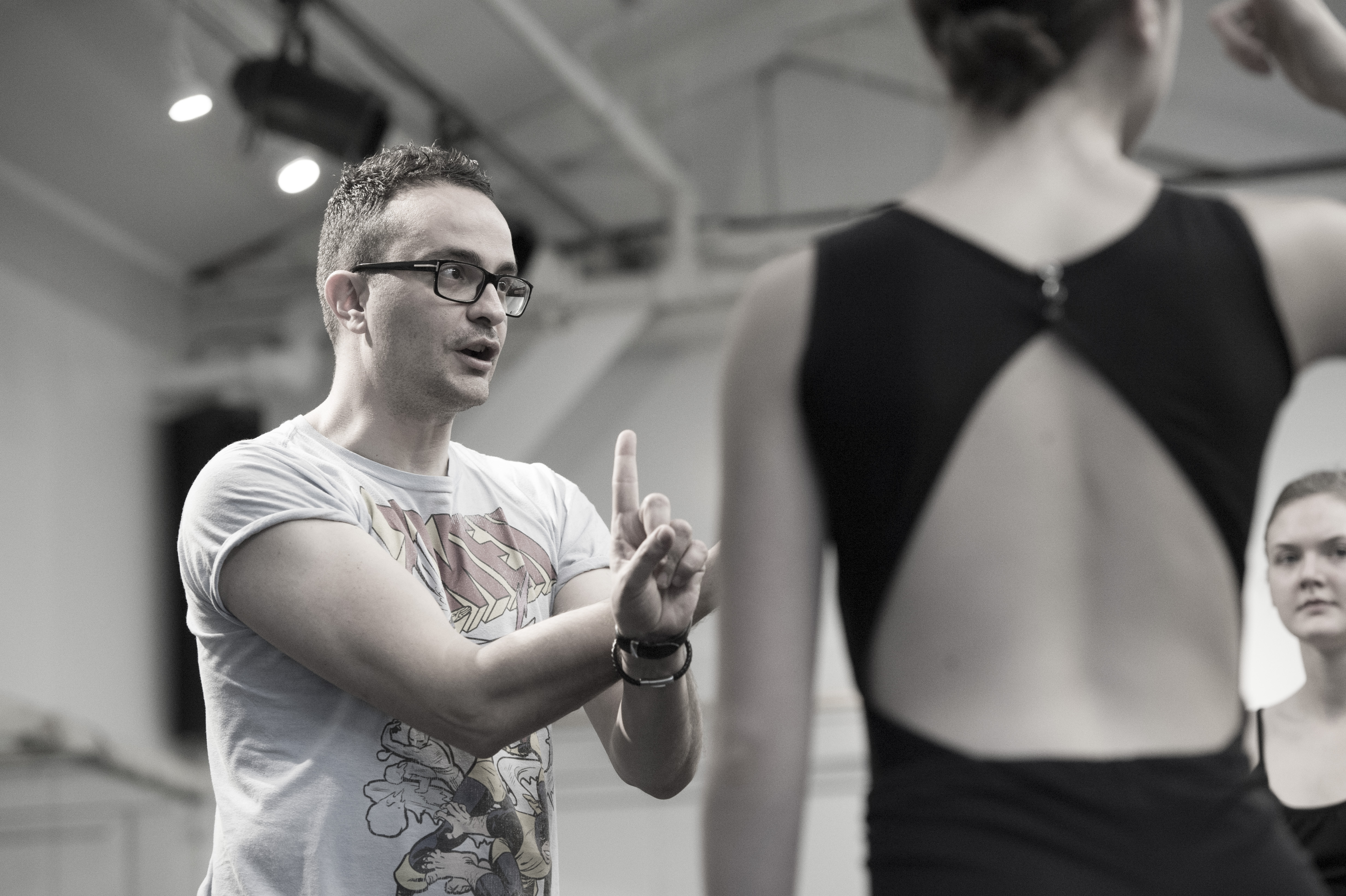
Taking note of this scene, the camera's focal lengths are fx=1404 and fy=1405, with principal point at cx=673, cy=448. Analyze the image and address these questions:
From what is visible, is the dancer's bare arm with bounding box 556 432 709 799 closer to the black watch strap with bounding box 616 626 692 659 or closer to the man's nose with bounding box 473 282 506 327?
the black watch strap with bounding box 616 626 692 659

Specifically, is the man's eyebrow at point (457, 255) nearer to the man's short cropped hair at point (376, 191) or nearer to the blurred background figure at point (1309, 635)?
the man's short cropped hair at point (376, 191)

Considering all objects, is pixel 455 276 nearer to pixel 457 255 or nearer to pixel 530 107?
pixel 457 255

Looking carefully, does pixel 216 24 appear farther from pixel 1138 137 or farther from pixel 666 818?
pixel 1138 137

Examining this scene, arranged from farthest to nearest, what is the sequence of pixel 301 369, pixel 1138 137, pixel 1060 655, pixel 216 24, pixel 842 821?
pixel 301 369, pixel 842 821, pixel 216 24, pixel 1138 137, pixel 1060 655

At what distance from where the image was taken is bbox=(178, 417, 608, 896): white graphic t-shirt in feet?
4.95

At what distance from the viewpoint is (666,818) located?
667 centimetres

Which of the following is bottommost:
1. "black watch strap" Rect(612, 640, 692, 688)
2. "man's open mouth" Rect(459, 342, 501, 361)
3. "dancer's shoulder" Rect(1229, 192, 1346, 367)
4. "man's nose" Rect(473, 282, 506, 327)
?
"black watch strap" Rect(612, 640, 692, 688)

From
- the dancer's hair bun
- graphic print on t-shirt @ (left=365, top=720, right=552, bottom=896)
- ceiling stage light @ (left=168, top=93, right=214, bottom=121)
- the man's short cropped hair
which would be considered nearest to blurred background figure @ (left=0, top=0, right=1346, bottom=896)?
ceiling stage light @ (left=168, top=93, right=214, bottom=121)

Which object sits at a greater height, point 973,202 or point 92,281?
point 92,281

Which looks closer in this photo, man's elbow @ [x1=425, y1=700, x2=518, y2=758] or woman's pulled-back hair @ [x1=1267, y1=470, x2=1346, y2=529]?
man's elbow @ [x1=425, y1=700, x2=518, y2=758]

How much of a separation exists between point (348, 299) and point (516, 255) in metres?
3.49

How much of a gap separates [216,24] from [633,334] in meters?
2.63

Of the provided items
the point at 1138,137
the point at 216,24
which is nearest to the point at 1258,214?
the point at 1138,137

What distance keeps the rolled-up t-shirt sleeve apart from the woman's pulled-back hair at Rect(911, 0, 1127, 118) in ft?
2.97
